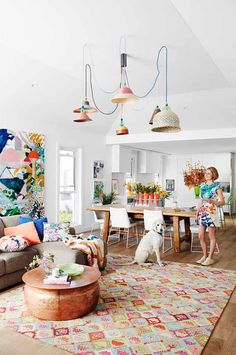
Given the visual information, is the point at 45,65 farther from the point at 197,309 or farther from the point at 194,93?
the point at 197,309

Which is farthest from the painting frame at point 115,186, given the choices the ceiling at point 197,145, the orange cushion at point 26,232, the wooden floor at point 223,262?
the orange cushion at point 26,232

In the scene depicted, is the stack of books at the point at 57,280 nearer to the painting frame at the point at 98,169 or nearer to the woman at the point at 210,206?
the woman at the point at 210,206

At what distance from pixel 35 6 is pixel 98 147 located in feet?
16.0

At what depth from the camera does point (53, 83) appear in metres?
5.36

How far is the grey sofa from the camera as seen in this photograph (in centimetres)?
366

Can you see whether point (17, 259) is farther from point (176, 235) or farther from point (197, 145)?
point (197, 145)

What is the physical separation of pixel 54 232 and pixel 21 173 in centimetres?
158

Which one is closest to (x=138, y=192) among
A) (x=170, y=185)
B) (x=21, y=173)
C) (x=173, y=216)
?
(x=173, y=216)

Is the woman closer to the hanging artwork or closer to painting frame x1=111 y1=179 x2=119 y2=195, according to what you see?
the hanging artwork

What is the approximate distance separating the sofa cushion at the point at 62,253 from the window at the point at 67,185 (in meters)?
2.71

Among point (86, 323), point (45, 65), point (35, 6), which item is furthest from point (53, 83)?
point (86, 323)

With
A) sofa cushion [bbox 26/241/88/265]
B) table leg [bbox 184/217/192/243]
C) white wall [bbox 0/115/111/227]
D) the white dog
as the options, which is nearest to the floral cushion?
sofa cushion [bbox 26/241/88/265]

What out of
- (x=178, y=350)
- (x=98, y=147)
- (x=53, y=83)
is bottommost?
(x=178, y=350)

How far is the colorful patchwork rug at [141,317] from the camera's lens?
2.54m
